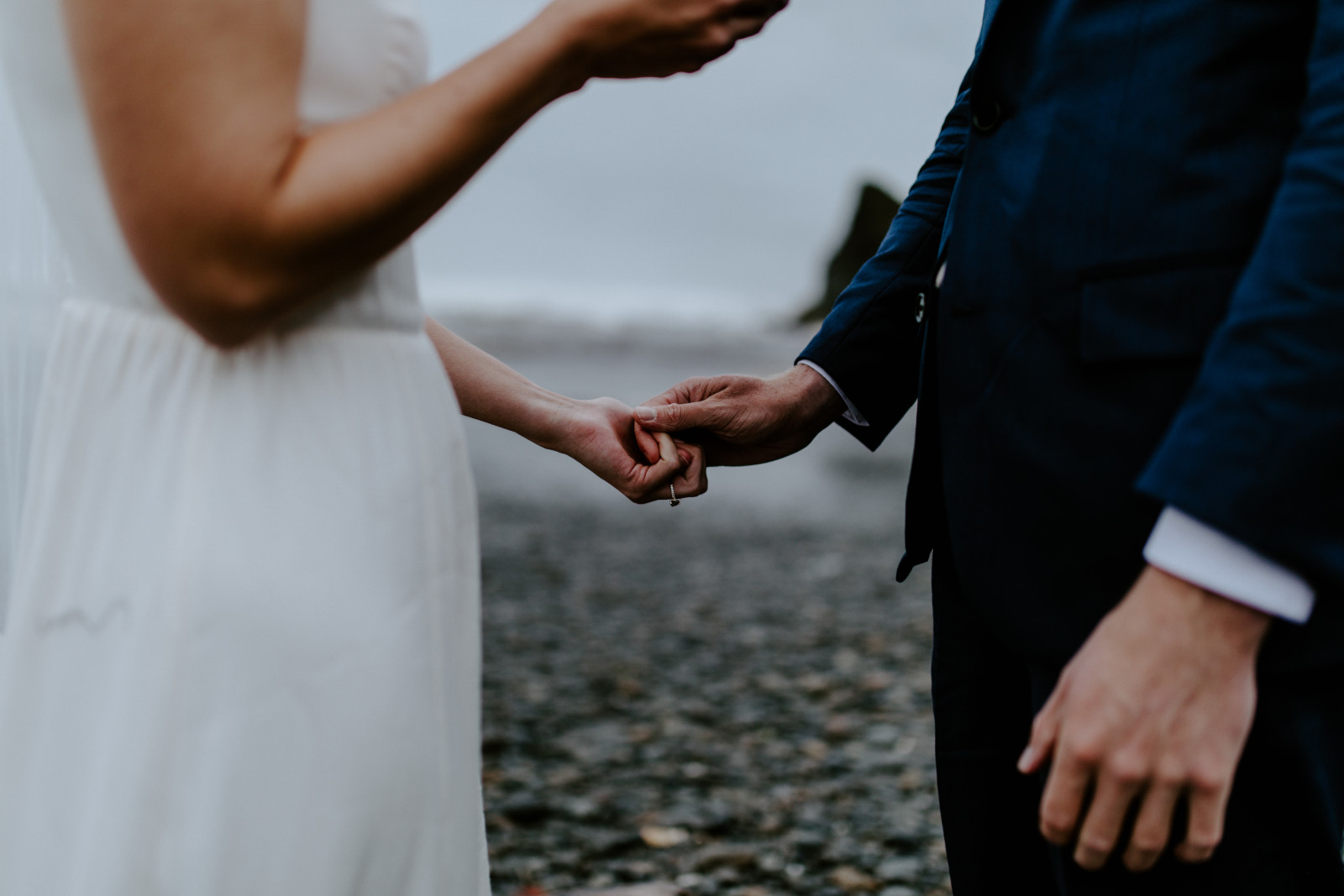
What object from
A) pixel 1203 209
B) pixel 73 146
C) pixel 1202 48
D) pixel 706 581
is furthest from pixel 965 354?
pixel 706 581

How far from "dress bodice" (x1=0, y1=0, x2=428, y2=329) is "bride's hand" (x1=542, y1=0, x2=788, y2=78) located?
0.18m

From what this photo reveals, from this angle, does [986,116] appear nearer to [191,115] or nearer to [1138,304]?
[1138,304]

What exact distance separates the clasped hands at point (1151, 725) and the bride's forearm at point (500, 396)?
3.62ft

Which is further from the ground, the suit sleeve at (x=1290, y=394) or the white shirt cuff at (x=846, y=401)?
the suit sleeve at (x=1290, y=394)

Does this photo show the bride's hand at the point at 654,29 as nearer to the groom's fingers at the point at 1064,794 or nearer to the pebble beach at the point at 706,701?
the groom's fingers at the point at 1064,794

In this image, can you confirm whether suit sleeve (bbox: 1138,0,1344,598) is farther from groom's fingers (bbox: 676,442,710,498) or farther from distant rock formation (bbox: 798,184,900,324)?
distant rock formation (bbox: 798,184,900,324)

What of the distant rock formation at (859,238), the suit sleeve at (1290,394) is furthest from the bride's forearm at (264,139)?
the distant rock formation at (859,238)

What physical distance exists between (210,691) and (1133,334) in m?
1.07

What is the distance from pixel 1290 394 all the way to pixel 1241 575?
179mm

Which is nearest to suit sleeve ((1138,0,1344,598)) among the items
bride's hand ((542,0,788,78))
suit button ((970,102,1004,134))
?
suit button ((970,102,1004,134))

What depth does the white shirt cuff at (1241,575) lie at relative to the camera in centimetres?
104

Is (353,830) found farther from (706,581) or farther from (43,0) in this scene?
(706,581)

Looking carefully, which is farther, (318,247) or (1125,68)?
(1125,68)

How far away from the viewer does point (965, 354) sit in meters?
1.39
